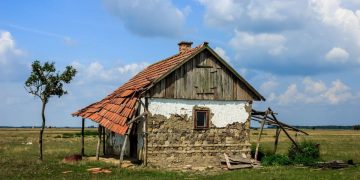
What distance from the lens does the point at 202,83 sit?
76.1 ft

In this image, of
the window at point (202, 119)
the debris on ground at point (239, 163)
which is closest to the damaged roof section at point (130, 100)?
the window at point (202, 119)

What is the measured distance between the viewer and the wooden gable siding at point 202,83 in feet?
73.5

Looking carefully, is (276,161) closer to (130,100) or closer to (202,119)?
(202,119)

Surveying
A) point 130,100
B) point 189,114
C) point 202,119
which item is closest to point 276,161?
point 202,119

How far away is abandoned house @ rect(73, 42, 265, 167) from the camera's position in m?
21.8

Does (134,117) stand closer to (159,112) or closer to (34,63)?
A: (159,112)

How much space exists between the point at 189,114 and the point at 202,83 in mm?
1850

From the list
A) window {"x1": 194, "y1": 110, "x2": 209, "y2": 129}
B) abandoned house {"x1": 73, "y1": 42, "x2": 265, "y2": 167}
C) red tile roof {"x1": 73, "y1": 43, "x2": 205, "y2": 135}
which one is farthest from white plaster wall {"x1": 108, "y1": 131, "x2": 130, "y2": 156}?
window {"x1": 194, "y1": 110, "x2": 209, "y2": 129}

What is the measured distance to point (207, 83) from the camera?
76.6ft

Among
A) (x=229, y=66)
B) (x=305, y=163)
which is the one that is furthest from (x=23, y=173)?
(x=305, y=163)

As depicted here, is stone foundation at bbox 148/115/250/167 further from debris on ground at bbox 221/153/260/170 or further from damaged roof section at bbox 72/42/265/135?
damaged roof section at bbox 72/42/265/135

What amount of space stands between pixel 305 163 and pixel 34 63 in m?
16.3

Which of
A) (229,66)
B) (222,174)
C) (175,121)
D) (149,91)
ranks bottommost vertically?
(222,174)

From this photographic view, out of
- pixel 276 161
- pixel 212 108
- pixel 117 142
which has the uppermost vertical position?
pixel 212 108
